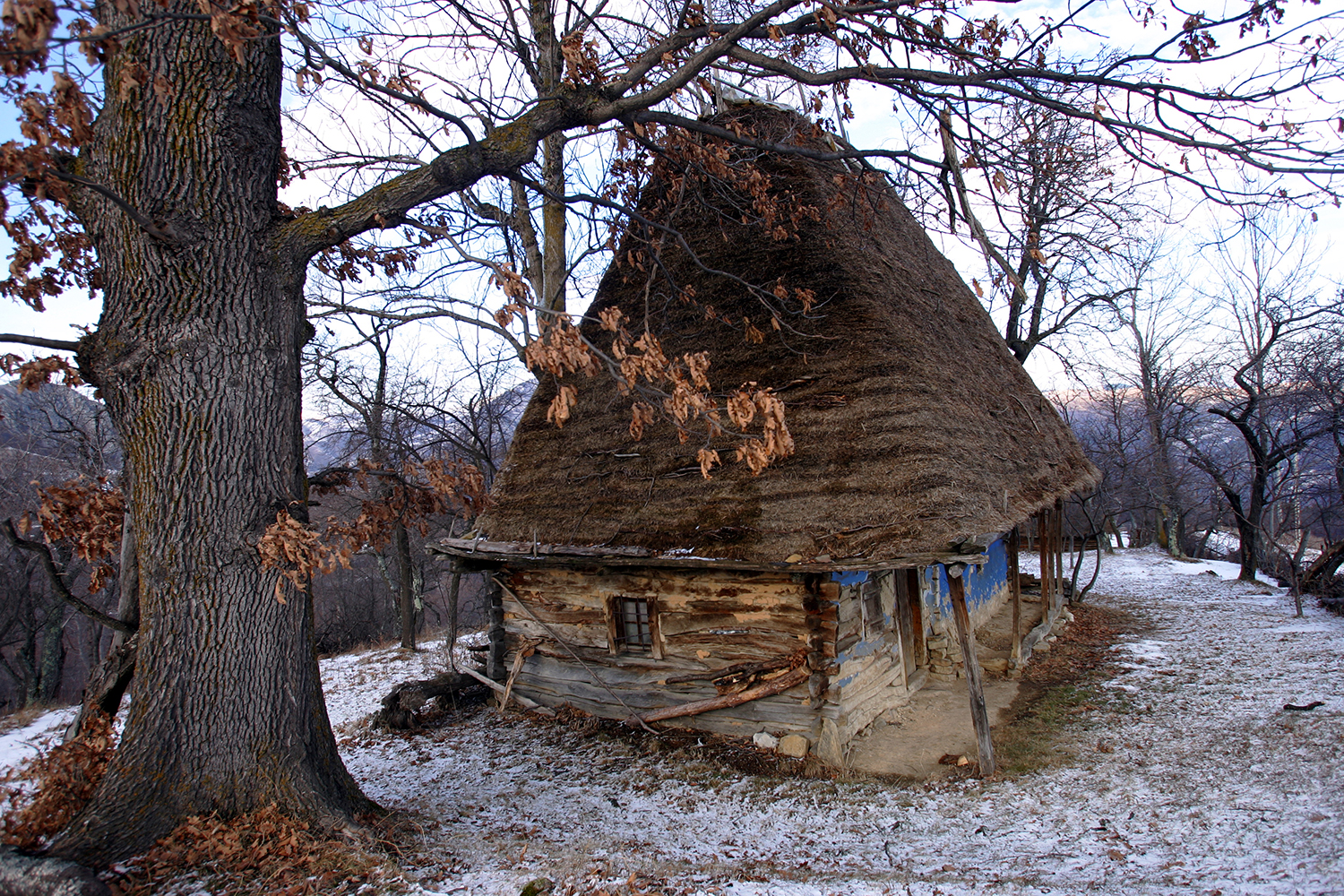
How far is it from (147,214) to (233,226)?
1.40 feet

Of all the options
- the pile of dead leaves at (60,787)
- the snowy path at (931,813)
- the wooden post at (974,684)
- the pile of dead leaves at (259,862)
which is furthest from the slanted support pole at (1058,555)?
the pile of dead leaves at (60,787)

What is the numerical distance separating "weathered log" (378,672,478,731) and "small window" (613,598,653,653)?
8.73 feet

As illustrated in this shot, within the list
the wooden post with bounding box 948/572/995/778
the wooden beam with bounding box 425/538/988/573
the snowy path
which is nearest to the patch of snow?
the snowy path

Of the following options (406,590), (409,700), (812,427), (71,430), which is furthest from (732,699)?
(71,430)

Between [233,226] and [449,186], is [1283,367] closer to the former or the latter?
[449,186]

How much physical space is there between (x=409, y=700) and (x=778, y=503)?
210 inches

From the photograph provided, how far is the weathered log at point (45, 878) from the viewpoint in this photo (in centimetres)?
324

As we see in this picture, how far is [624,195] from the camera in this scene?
27.3 feet

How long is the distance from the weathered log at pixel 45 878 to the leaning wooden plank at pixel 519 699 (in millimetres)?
5368

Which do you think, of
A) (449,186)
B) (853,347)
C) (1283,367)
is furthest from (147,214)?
(1283,367)

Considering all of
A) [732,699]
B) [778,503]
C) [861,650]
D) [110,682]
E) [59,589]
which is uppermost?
[778,503]

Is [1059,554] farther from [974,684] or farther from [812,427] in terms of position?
[812,427]

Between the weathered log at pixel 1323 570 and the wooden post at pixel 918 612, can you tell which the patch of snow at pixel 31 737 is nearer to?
the wooden post at pixel 918 612

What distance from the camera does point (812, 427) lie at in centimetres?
697
